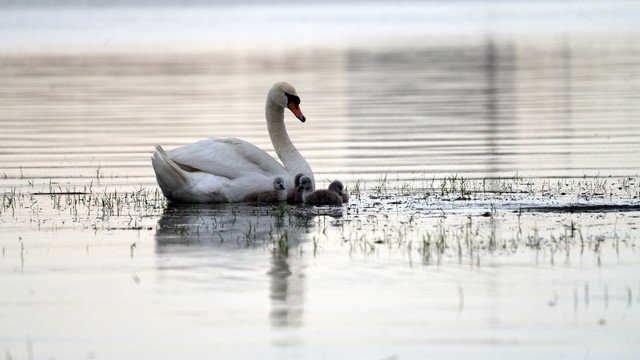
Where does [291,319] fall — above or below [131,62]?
below

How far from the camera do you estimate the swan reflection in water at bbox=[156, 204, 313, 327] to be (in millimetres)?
9117

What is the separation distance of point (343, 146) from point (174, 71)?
2696 cm

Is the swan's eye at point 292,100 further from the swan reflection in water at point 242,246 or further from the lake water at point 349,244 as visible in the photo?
the swan reflection in water at point 242,246

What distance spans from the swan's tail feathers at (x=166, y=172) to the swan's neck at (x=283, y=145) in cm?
158

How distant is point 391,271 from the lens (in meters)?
9.69

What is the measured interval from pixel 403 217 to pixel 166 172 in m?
2.89

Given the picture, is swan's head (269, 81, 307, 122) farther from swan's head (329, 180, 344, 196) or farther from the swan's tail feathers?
the swan's tail feathers

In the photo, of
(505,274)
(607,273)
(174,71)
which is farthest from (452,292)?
(174,71)

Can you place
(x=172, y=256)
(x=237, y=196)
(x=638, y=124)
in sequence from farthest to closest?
1. (x=638, y=124)
2. (x=237, y=196)
3. (x=172, y=256)

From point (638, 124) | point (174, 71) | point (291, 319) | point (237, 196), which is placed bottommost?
point (291, 319)

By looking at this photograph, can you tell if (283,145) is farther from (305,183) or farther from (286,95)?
(305,183)

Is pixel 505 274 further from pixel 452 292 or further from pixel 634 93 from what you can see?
pixel 634 93

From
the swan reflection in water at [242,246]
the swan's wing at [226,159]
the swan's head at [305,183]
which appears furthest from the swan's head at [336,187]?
the swan's wing at [226,159]

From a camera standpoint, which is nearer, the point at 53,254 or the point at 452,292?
the point at 452,292
